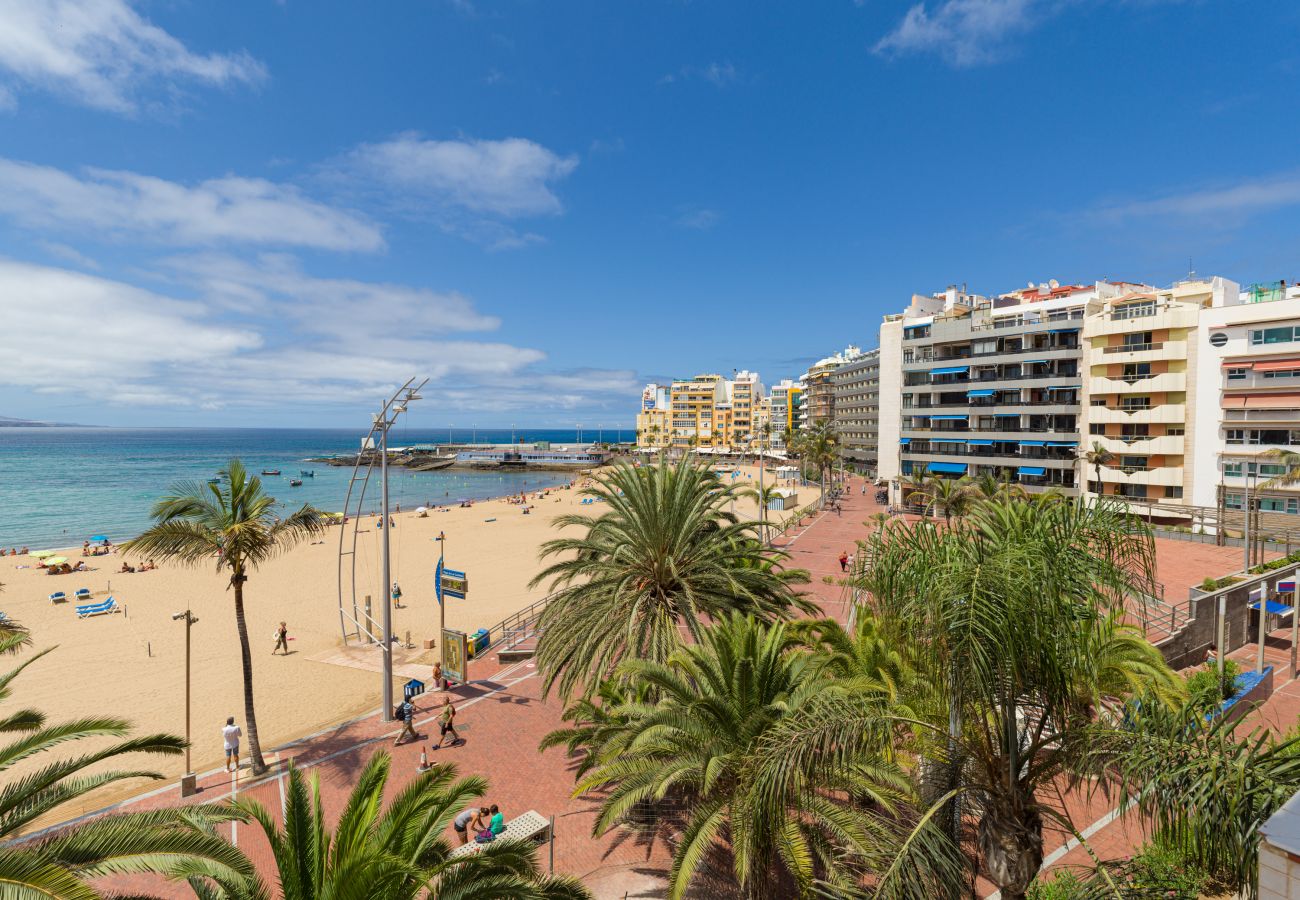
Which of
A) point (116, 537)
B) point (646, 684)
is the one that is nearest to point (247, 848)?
point (646, 684)

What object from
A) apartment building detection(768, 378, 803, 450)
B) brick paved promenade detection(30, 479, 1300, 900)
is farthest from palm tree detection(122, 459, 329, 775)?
apartment building detection(768, 378, 803, 450)

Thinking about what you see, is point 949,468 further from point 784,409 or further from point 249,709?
point 784,409

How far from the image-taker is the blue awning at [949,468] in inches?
2081

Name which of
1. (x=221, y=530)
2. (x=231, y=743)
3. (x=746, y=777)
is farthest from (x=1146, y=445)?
(x=231, y=743)

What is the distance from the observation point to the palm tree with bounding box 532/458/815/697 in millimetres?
12781

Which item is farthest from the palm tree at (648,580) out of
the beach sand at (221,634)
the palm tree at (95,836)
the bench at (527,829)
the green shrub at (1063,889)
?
the beach sand at (221,634)

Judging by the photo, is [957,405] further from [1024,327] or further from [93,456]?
[93,456]

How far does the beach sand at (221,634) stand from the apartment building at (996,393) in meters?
31.8

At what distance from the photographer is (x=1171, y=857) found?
6.45 metres

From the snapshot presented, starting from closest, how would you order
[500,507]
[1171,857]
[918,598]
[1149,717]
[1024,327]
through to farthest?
[1149,717]
[918,598]
[1171,857]
[1024,327]
[500,507]

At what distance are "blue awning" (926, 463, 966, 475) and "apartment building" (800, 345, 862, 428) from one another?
45.9 meters

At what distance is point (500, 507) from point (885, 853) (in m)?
73.4

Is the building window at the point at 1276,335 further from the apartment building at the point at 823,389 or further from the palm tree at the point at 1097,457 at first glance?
the apartment building at the point at 823,389

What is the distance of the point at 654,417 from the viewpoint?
167m
